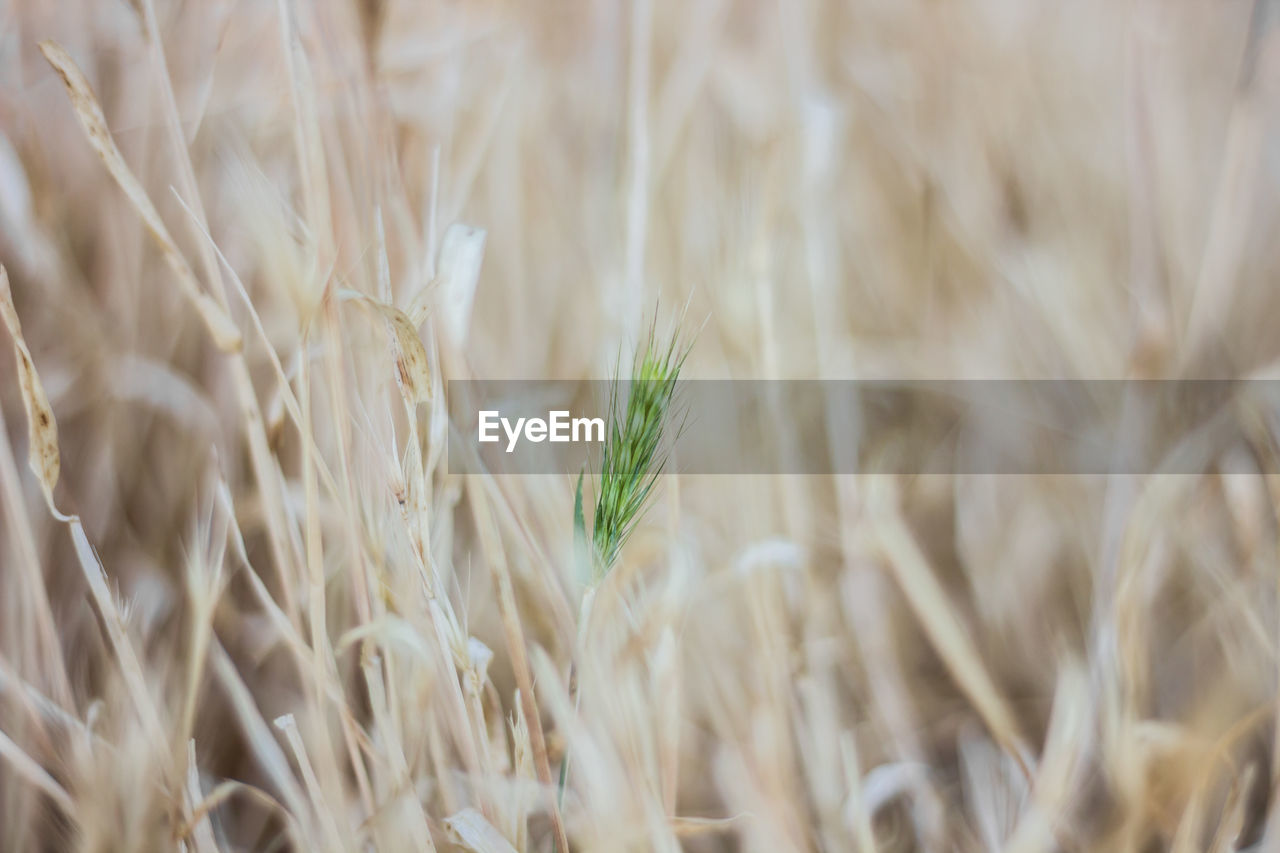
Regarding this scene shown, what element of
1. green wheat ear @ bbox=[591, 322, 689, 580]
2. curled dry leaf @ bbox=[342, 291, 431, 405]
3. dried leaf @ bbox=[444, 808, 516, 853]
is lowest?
dried leaf @ bbox=[444, 808, 516, 853]

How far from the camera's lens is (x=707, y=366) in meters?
0.42

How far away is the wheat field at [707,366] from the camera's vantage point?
1.25ft

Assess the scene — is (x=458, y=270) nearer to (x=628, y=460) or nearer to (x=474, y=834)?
(x=628, y=460)

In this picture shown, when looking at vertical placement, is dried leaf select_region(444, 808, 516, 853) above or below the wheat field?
below

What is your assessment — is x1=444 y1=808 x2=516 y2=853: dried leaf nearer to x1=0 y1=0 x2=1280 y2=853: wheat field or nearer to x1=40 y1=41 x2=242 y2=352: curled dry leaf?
x1=0 y1=0 x2=1280 y2=853: wheat field

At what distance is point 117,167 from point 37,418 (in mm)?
111

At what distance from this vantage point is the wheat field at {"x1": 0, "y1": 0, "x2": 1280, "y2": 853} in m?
0.38

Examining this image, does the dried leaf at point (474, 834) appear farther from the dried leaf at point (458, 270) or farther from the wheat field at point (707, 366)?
the dried leaf at point (458, 270)

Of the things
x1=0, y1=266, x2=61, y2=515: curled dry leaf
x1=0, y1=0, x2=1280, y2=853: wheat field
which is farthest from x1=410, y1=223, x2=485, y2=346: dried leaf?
x1=0, y1=266, x2=61, y2=515: curled dry leaf

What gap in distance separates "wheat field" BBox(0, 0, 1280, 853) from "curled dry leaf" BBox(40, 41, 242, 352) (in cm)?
6

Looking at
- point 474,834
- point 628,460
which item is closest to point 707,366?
point 628,460

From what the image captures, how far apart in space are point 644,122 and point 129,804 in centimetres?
41

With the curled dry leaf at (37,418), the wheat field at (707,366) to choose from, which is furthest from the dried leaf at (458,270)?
the curled dry leaf at (37,418)

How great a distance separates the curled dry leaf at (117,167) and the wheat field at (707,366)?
0.19 feet
